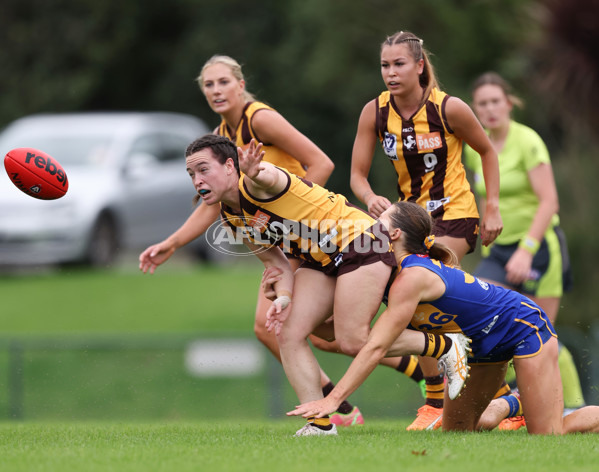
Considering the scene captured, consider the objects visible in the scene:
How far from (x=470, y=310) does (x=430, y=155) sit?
1161 millimetres

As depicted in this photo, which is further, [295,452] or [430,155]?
[430,155]

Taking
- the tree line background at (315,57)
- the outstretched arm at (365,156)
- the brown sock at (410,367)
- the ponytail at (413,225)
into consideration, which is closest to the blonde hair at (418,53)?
the outstretched arm at (365,156)

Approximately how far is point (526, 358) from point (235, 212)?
1.75 metres

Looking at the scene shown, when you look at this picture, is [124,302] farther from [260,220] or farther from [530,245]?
[260,220]

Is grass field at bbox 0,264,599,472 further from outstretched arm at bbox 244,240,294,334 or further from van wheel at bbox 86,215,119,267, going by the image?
outstretched arm at bbox 244,240,294,334

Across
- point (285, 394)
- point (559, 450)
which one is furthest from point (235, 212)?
point (285, 394)

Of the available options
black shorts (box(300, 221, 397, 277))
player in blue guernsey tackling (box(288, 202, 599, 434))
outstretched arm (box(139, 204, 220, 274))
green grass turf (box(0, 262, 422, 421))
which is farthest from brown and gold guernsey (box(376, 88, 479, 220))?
green grass turf (box(0, 262, 422, 421))

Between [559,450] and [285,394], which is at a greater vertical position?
[559,450]

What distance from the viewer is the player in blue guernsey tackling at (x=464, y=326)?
5410 millimetres

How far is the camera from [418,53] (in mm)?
6207

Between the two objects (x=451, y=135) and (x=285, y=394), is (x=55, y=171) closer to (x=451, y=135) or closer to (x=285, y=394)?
(x=451, y=135)

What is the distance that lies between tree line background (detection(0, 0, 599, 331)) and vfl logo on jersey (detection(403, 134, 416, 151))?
7805 millimetres

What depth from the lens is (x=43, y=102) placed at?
24.2m

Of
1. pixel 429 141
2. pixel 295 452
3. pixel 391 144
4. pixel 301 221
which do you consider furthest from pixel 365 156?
pixel 295 452
